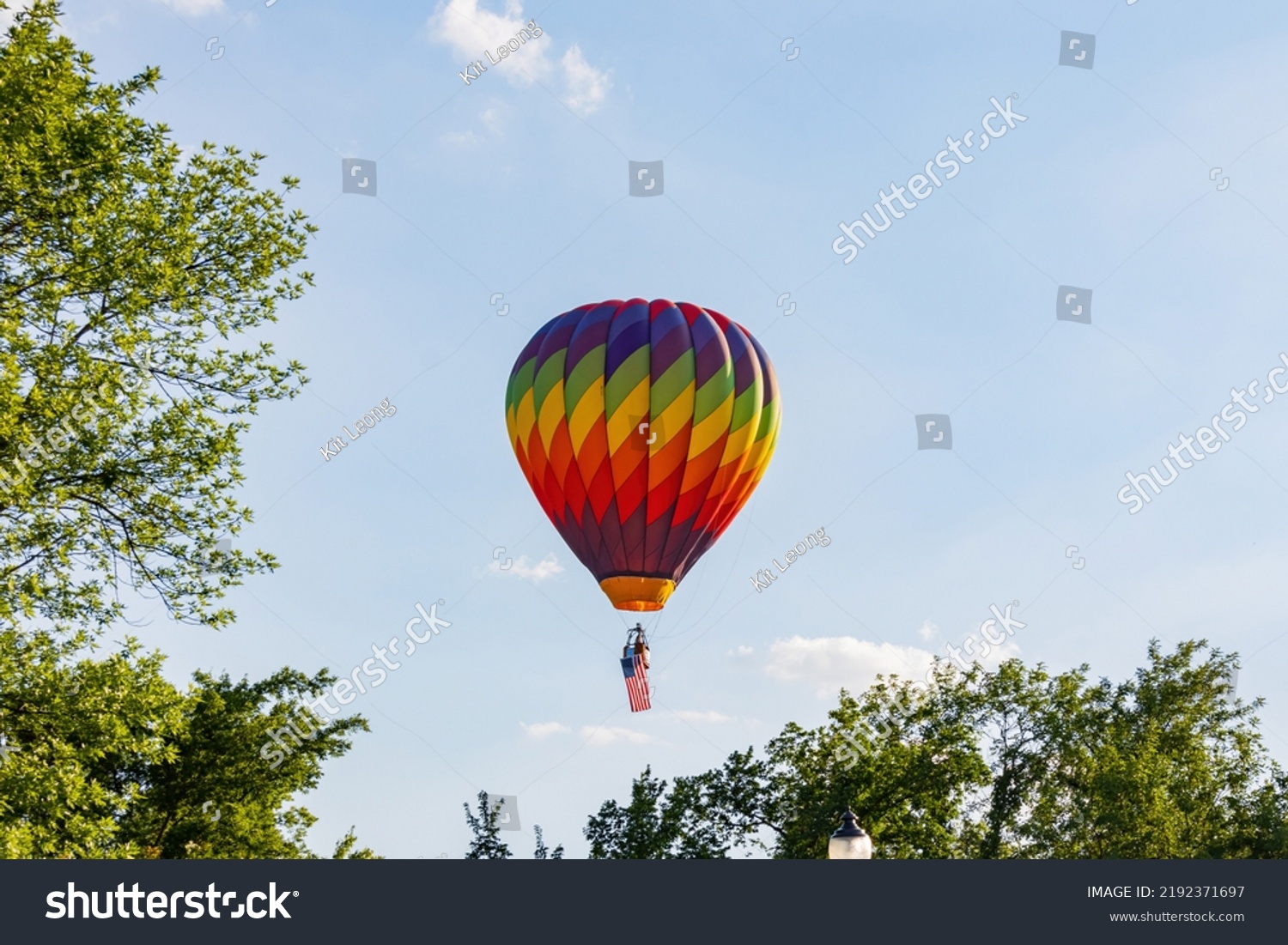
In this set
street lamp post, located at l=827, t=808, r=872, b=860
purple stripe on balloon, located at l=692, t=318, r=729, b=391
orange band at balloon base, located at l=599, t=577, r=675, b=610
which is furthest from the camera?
orange band at balloon base, located at l=599, t=577, r=675, b=610

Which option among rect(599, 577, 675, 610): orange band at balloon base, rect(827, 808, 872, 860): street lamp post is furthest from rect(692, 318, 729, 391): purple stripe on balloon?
rect(827, 808, 872, 860): street lamp post

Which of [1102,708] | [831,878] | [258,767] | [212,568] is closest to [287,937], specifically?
[831,878]

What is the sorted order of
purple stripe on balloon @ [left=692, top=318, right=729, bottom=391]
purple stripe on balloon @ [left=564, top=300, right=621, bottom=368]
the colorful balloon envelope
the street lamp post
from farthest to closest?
purple stripe on balloon @ [left=564, top=300, right=621, bottom=368], purple stripe on balloon @ [left=692, top=318, right=729, bottom=391], the colorful balloon envelope, the street lamp post

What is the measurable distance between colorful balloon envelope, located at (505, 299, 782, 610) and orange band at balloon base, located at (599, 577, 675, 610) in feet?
0.09

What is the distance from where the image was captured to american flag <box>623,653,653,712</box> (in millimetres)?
33562

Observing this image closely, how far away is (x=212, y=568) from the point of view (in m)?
19.1

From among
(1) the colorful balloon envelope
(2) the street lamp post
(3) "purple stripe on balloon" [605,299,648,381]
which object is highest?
(3) "purple stripe on balloon" [605,299,648,381]

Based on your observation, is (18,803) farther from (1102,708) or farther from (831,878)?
(1102,708)

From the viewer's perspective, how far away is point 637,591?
108ft

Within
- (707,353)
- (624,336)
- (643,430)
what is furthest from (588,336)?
(707,353)

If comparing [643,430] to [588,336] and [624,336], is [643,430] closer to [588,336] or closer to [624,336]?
[624,336]

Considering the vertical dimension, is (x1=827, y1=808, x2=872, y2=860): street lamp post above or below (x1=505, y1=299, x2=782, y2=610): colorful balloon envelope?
below

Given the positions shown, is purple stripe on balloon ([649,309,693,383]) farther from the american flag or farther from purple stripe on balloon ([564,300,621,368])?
the american flag

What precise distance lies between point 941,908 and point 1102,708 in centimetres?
3846
